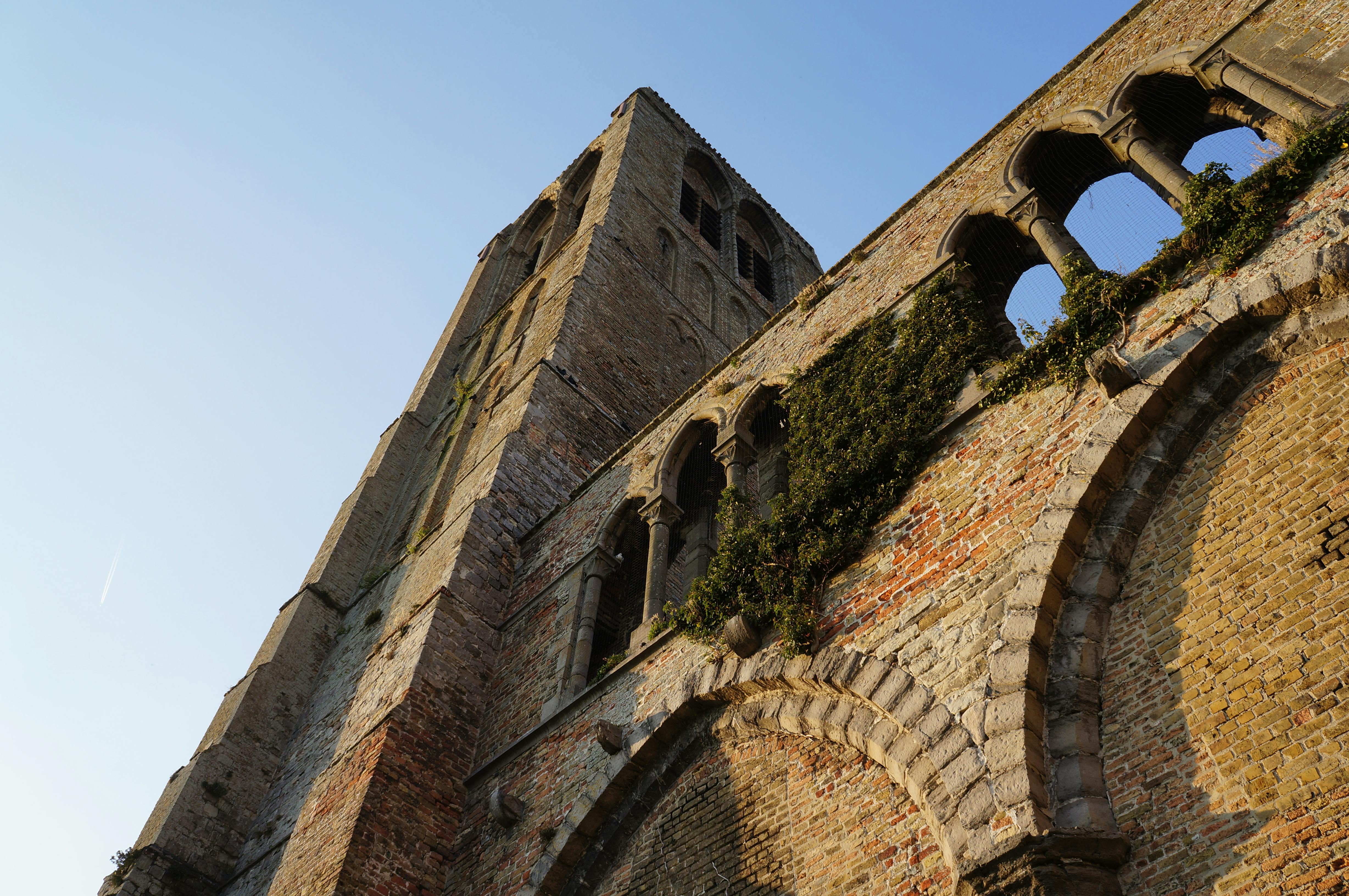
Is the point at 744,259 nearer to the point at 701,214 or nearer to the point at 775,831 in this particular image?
the point at 701,214

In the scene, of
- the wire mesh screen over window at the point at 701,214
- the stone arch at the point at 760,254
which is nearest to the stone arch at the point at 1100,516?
the wire mesh screen over window at the point at 701,214

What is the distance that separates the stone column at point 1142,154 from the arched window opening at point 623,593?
565cm

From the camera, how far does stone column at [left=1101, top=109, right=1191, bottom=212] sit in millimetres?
7215

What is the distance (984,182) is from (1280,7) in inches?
106

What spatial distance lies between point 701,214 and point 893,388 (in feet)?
57.4

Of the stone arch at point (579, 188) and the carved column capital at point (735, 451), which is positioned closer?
the carved column capital at point (735, 451)

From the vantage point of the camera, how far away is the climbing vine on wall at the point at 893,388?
6.41m

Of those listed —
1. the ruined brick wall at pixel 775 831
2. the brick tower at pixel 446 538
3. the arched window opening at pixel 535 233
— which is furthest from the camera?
the arched window opening at pixel 535 233

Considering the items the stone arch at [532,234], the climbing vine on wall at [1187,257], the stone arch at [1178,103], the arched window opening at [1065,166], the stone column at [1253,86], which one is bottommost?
the climbing vine on wall at [1187,257]

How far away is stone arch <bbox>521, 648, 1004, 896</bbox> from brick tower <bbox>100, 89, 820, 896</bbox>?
1.99 m

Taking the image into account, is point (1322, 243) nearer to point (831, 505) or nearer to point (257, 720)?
point (831, 505)

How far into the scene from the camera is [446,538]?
12.7 metres

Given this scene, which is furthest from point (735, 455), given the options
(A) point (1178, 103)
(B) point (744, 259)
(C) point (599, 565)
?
(B) point (744, 259)

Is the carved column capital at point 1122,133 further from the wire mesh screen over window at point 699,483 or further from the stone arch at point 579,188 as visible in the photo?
the stone arch at point 579,188
